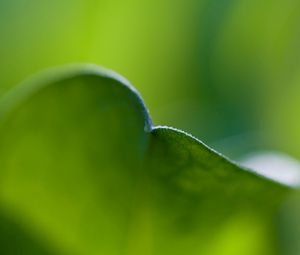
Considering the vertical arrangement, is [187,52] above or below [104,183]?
above

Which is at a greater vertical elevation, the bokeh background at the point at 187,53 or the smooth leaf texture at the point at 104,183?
the bokeh background at the point at 187,53

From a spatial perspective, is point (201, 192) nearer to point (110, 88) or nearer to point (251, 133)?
point (110, 88)

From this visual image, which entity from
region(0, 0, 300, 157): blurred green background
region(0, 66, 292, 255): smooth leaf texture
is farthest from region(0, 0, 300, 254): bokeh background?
region(0, 66, 292, 255): smooth leaf texture

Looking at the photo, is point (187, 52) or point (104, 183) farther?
point (187, 52)

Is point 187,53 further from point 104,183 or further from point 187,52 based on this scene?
point 104,183

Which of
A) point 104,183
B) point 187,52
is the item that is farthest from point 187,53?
point 104,183

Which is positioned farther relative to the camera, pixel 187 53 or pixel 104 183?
pixel 187 53

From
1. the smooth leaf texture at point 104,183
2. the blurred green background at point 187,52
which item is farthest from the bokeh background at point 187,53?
the smooth leaf texture at point 104,183

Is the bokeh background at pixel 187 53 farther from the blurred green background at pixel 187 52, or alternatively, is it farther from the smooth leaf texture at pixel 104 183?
the smooth leaf texture at pixel 104 183
